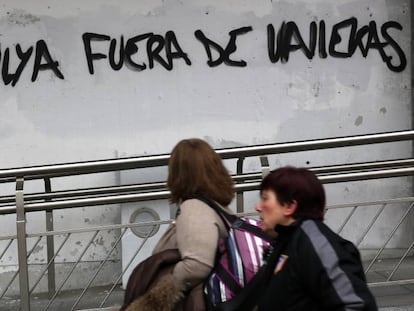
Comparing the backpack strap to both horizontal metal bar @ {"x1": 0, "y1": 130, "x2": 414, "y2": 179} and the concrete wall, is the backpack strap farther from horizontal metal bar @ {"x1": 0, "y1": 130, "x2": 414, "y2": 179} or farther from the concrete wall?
the concrete wall

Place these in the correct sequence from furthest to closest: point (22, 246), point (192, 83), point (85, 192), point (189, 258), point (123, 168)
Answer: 1. point (192, 83)
2. point (85, 192)
3. point (123, 168)
4. point (22, 246)
5. point (189, 258)

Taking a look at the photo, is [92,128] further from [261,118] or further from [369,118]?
[369,118]

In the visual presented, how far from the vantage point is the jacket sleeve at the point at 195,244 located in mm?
2623

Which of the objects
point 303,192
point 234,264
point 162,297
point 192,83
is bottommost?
point 162,297

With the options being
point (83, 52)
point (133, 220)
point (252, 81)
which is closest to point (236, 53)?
point (252, 81)

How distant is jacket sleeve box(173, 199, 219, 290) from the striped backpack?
1.5 inches

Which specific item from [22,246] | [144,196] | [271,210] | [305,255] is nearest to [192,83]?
[144,196]

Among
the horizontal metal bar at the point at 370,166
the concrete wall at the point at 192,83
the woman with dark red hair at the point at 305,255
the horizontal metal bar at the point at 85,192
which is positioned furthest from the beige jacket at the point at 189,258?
the concrete wall at the point at 192,83

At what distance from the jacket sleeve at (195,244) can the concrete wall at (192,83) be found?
9.83 feet

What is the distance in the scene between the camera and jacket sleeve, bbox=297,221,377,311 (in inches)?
80.0

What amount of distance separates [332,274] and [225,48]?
13.9ft

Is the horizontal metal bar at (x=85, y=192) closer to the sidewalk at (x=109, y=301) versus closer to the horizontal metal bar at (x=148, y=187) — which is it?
the horizontal metal bar at (x=148, y=187)

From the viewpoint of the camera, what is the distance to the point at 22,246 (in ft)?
13.9

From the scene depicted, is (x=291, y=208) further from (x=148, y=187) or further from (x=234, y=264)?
(x=148, y=187)
